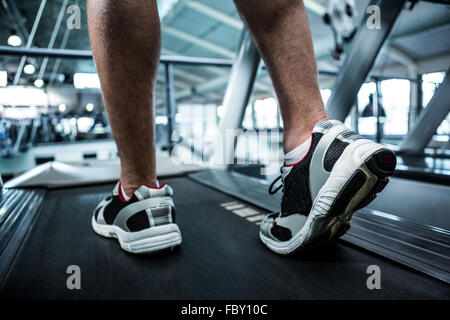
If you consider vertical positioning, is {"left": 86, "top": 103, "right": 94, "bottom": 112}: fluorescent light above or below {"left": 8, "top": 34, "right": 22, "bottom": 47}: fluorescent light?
above

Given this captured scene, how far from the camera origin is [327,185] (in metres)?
0.46

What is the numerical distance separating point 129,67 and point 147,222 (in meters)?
0.29

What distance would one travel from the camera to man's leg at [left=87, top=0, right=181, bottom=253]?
471 millimetres

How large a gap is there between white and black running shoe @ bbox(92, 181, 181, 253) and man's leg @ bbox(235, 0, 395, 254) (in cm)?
21

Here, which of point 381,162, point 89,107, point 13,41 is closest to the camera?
point 381,162

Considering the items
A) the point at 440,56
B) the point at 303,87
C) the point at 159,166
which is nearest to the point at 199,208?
the point at 303,87

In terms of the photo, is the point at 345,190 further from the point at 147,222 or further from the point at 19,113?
the point at 19,113

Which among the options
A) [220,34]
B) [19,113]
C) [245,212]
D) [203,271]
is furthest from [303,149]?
[220,34]

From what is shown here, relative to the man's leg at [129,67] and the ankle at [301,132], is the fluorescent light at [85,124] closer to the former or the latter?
the man's leg at [129,67]

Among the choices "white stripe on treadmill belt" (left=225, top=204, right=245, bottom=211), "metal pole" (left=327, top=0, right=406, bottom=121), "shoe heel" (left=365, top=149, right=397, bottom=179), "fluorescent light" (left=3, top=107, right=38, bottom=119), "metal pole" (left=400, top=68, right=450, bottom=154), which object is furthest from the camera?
"fluorescent light" (left=3, top=107, right=38, bottom=119)

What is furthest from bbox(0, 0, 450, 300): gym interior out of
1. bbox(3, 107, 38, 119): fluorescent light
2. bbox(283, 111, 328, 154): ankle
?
bbox(3, 107, 38, 119): fluorescent light

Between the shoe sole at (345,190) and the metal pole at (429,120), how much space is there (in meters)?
2.34

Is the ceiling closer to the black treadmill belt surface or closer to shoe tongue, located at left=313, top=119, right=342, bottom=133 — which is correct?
the black treadmill belt surface
